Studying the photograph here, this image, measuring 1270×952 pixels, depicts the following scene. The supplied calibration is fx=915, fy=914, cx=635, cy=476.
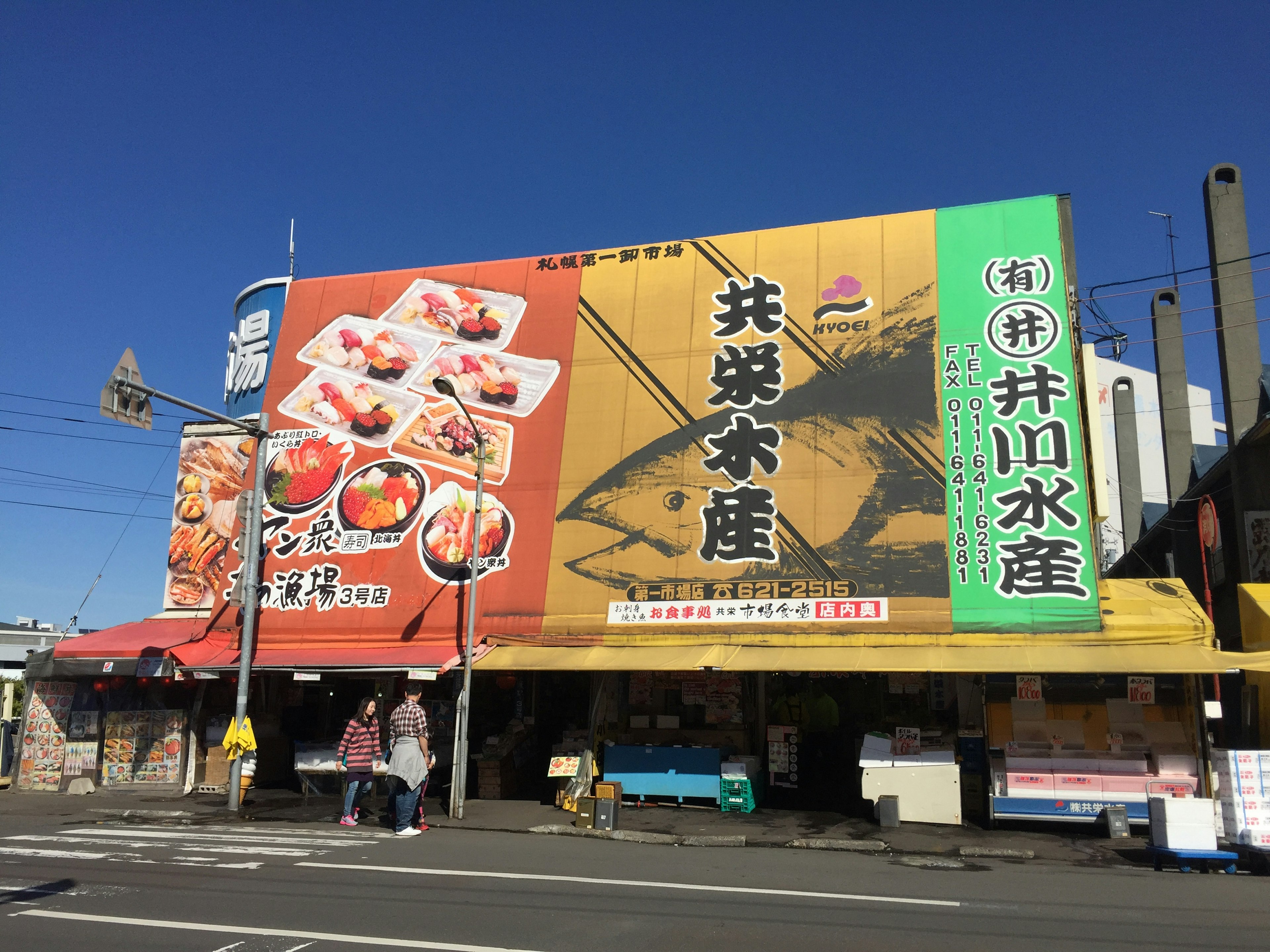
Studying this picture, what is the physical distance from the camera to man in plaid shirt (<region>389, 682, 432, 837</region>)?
13430 millimetres

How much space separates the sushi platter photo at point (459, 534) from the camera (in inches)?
741

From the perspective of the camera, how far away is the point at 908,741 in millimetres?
15141

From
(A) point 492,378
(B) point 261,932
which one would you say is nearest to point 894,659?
(B) point 261,932

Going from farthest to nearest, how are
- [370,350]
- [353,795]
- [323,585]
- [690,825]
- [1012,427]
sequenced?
1. [370,350]
2. [323,585]
3. [1012,427]
4. [690,825]
5. [353,795]

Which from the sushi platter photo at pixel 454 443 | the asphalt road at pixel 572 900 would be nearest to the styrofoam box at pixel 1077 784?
the asphalt road at pixel 572 900

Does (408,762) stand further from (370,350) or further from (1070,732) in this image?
(370,350)

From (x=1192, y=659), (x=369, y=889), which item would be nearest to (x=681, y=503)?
(x=1192, y=659)

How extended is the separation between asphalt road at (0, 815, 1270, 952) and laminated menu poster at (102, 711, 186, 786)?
6.64 m

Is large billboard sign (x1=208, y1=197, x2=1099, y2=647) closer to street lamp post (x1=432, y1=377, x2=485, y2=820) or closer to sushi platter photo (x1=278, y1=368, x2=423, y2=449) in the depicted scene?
sushi platter photo (x1=278, y1=368, x2=423, y2=449)

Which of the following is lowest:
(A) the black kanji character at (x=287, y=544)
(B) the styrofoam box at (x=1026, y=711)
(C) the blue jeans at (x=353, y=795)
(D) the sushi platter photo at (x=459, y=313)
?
(C) the blue jeans at (x=353, y=795)

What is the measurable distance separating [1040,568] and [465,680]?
32.6ft

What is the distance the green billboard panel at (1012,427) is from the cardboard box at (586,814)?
6682mm

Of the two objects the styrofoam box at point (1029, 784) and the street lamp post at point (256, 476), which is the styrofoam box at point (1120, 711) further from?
the street lamp post at point (256, 476)

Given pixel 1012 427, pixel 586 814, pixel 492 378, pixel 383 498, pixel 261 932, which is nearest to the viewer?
pixel 261 932
